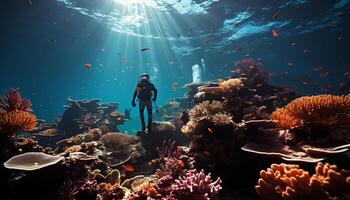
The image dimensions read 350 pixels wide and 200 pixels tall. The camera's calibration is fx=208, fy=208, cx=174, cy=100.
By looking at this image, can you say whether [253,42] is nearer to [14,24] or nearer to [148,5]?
[148,5]

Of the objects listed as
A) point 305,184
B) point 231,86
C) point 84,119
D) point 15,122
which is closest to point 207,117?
point 305,184

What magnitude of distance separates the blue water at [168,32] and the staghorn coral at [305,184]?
15280 mm

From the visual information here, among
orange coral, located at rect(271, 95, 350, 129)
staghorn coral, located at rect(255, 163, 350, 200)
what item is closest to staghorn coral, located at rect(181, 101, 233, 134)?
orange coral, located at rect(271, 95, 350, 129)

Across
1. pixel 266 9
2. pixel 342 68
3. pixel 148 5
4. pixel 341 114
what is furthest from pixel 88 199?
pixel 342 68

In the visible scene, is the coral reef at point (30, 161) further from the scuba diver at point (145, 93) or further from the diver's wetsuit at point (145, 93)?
the diver's wetsuit at point (145, 93)

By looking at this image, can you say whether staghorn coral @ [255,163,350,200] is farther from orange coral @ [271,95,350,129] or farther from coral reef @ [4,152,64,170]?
coral reef @ [4,152,64,170]

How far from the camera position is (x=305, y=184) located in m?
3.00

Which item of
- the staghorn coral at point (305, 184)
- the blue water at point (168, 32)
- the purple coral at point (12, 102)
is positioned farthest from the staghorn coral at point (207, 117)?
the blue water at point (168, 32)

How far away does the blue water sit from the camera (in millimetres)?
22375

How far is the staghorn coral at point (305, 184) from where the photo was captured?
2803 mm

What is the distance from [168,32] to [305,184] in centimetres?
2897

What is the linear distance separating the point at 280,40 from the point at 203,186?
120 ft

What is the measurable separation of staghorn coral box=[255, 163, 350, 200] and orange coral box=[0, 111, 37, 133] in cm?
593

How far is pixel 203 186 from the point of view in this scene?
13.2 ft
